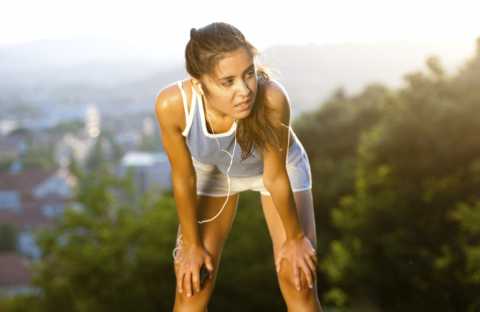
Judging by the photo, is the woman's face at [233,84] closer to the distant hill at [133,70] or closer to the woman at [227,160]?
the woman at [227,160]

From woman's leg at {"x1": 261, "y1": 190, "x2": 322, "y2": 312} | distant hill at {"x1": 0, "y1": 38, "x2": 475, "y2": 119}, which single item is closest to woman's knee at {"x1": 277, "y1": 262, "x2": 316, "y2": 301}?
woman's leg at {"x1": 261, "y1": 190, "x2": 322, "y2": 312}

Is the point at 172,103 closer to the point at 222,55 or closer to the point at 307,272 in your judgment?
the point at 222,55

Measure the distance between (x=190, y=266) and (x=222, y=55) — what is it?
3.20 ft

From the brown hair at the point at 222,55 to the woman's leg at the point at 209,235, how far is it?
1.41 feet

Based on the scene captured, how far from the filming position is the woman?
2.54 metres

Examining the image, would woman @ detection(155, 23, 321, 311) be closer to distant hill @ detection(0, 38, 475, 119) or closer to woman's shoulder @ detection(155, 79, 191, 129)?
woman's shoulder @ detection(155, 79, 191, 129)

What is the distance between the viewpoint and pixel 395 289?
11055mm

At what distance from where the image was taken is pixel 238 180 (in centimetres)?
309

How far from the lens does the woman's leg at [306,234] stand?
2918mm

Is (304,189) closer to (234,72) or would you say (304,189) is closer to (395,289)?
(234,72)

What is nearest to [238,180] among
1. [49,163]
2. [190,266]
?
[190,266]

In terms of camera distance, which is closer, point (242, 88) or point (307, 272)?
point (242, 88)

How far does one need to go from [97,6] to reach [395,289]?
39.9 metres

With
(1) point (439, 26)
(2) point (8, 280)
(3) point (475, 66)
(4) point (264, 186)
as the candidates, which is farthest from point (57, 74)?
(4) point (264, 186)
